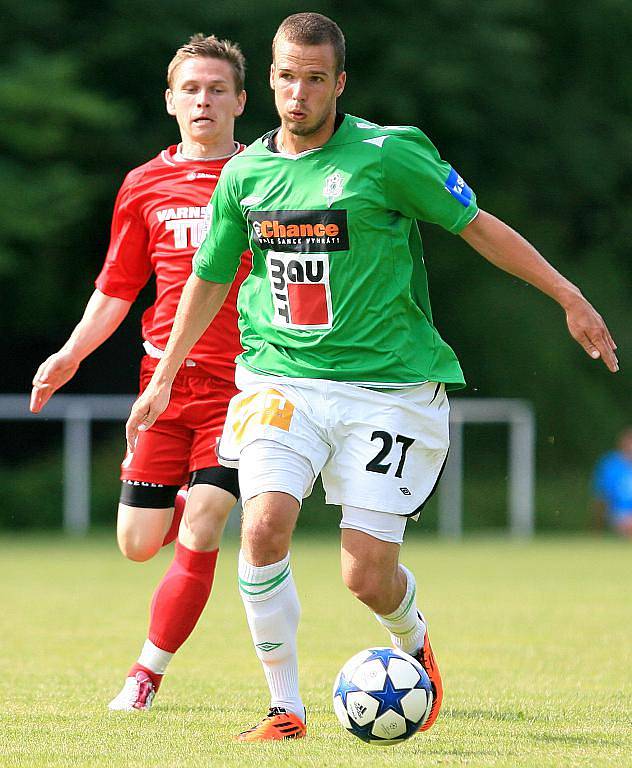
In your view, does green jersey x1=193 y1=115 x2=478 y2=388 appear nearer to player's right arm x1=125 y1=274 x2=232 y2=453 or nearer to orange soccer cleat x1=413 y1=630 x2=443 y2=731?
player's right arm x1=125 y1=274 x2=232 y2=453

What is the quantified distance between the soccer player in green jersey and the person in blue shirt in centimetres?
1640

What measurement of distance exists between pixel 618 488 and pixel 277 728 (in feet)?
56.5

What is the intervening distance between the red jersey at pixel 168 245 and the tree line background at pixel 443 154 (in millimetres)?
13217

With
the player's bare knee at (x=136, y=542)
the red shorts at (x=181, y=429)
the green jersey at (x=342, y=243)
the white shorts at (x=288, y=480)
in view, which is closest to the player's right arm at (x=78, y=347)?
the red shorts at (x=181, y=429)

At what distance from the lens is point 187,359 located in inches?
262

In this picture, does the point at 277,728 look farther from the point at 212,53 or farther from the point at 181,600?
the point at 212,53

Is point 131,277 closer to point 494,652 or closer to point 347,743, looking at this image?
point 347,743

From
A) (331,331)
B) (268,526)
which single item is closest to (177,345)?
(331,331)

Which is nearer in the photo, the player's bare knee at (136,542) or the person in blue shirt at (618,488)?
the player's bare knee at (136,542)

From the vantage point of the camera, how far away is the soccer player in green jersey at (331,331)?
5.38m

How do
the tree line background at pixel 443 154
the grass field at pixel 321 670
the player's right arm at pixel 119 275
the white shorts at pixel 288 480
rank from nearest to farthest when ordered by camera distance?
1. the grass field at pixel 321 670
2. the white shorts at pixel 288 480
3. the player's right arm at pixel 119 275
4. the tree line background at pixel 443 154

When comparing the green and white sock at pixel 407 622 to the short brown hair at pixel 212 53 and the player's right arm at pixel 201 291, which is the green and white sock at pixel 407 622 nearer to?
the player's right arm at pixel 201 291

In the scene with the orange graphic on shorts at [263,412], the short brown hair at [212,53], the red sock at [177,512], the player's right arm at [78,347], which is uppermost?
the short brown hair at [212,53]

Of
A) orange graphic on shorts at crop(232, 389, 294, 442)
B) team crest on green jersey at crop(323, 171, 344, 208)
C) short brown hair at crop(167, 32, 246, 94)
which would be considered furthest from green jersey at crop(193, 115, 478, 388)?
short brown hair at crop(167, 32, 246, 94)
